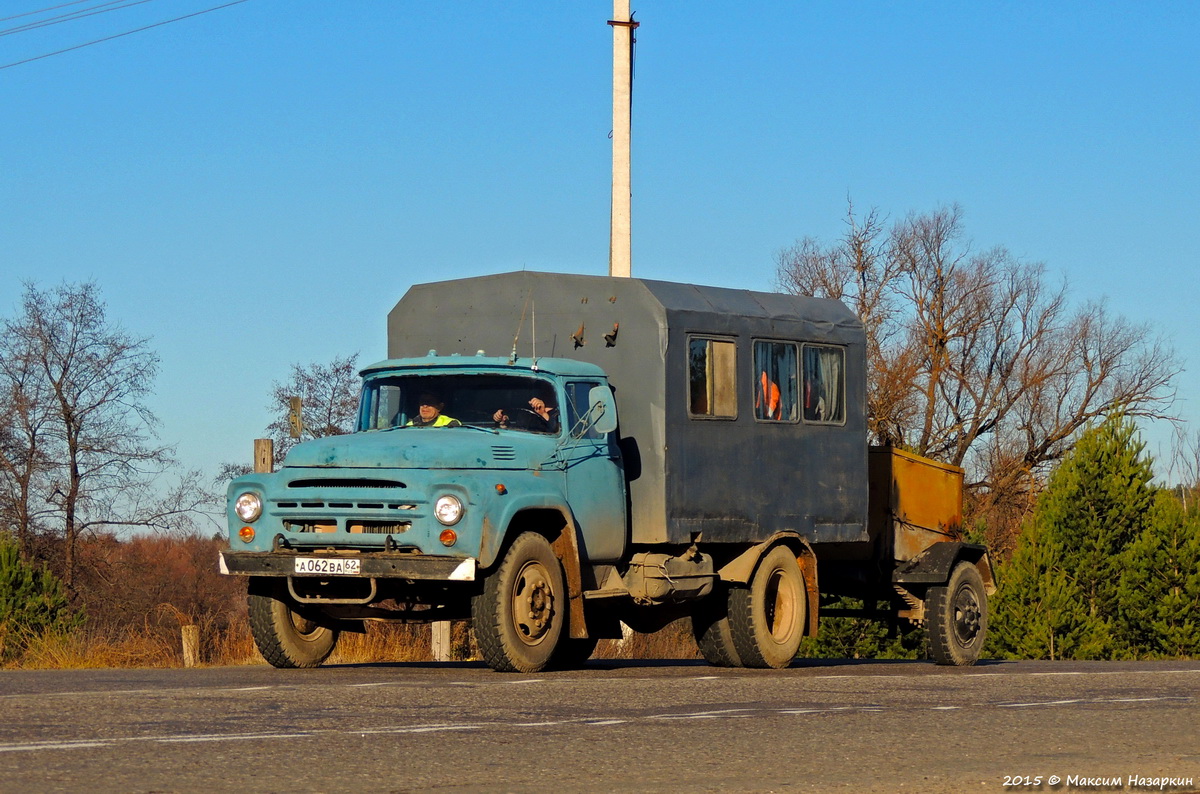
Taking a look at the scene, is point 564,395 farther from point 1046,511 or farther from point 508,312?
point 1046,511

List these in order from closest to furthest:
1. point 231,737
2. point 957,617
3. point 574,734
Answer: point 231,737, point 574,734, point 957,617

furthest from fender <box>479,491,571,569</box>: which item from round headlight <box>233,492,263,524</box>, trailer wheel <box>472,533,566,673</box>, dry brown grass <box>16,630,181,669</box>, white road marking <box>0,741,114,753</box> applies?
dry brown grass <box>16,630,181,669</box>

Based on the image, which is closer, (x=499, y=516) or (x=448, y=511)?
(x=448, y=511)

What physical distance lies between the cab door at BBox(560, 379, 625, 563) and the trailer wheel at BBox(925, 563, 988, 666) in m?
4.13

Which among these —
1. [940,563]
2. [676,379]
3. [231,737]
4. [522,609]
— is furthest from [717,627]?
[231,737]

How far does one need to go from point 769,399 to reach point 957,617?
3316 millimetres

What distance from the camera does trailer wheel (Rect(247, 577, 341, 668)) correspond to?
13906 millimetres

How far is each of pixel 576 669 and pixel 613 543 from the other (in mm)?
1181

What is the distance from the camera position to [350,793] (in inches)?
267

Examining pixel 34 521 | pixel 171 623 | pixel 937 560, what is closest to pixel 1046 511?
pixel 171 623

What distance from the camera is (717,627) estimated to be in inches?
641

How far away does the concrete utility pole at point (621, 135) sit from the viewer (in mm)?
24078

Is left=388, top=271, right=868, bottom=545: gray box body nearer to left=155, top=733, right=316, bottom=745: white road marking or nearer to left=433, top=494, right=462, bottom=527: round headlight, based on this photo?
left=433, top=494, right=462, bottom=527: round headlight

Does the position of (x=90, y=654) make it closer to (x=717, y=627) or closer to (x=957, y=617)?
(x=717, y=627)
